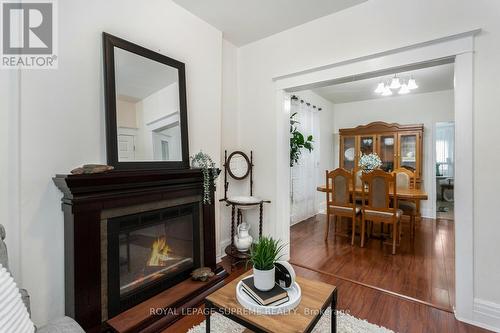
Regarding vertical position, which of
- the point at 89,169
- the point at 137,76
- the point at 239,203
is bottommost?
the point at 239,203

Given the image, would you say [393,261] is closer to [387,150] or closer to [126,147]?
[387,150]

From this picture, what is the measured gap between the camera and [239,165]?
3.11m

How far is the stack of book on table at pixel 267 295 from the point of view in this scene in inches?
51.1

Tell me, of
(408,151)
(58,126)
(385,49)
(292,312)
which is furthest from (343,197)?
(58,126)

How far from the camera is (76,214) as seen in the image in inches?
60.2

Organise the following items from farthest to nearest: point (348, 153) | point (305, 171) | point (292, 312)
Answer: point (348, 153) → point (305, 171) → point (292, 312)

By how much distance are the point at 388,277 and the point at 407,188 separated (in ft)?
7.45

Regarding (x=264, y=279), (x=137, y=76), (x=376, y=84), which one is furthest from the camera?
(x=376, y=84)

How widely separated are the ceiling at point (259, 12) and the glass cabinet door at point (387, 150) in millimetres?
3527

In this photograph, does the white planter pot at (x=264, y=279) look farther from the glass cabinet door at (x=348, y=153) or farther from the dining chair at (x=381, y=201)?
the glass cabinet door at (x=348, y=153)

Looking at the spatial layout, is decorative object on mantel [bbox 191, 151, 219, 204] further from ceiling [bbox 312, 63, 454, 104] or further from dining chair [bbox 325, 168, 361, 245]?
ceiling [bbox 312, 63, 454, 104]

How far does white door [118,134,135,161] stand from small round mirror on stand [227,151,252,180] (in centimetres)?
125

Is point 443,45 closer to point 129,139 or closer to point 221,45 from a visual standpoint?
point 221,45

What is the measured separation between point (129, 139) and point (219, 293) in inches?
53.1
